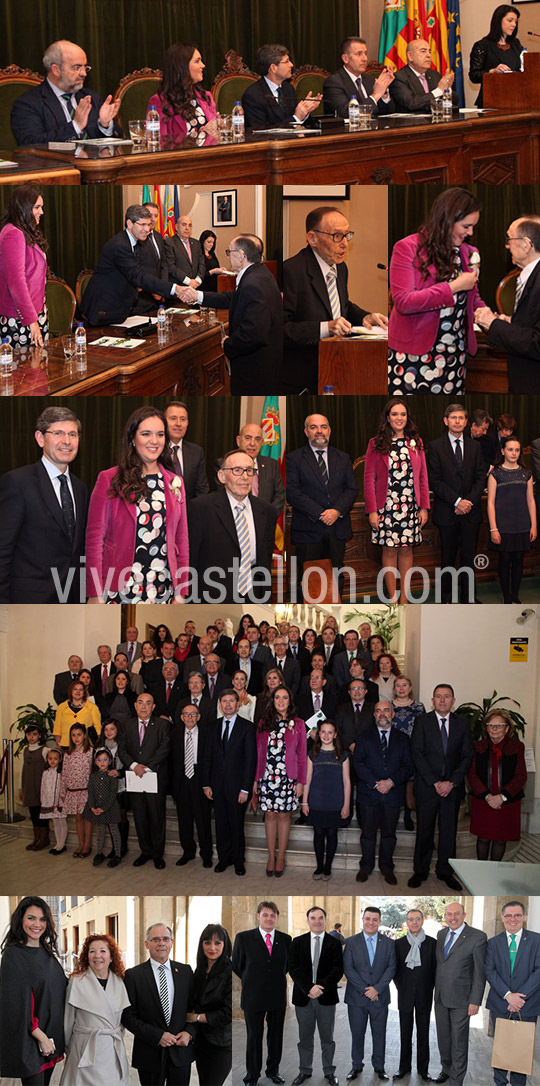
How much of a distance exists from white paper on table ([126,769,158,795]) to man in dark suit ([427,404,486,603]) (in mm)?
1770

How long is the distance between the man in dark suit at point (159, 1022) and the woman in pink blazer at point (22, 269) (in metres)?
2.96

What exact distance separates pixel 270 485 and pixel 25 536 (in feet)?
4.10

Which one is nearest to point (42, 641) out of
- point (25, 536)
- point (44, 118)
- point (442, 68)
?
point (25, 536)

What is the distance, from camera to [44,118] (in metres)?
6.75

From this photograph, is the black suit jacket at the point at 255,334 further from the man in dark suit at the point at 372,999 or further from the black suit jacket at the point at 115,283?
the man in dark suit at the point at 372,999

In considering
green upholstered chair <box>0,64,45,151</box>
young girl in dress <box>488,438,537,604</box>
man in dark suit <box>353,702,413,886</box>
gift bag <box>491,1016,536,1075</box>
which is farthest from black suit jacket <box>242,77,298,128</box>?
gift bag <box>491,1016,536,1075</box>

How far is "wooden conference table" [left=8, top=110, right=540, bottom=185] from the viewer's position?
245 inches

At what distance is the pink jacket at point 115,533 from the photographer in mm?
5266

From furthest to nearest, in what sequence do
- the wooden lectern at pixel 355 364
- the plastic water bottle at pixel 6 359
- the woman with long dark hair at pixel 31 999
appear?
the wooden lectern at pixel 355 364 < the plastic water bottle at pixel 6 359 < the woman with long dark hair at pixel 31 999

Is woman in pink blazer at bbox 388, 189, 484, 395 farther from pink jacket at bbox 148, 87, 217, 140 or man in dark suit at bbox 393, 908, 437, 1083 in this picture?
man in dark suit at bbox 393, 908, 437, 1083

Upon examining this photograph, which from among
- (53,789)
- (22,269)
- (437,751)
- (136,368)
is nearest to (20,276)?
(22,269)

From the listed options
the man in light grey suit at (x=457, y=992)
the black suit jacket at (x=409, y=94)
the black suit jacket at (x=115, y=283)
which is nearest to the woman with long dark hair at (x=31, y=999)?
the man in light grey suit at (x=457, y=992)

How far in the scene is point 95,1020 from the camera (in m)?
4.95

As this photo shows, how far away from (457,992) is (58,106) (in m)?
5.11
